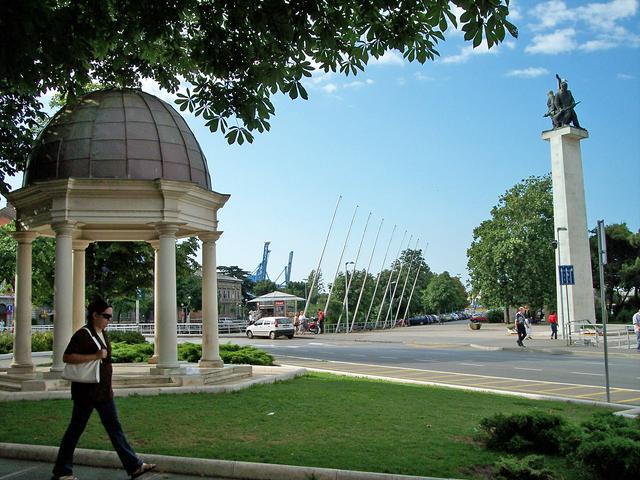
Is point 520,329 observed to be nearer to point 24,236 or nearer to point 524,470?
point 24,236

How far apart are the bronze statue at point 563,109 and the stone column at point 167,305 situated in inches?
1408

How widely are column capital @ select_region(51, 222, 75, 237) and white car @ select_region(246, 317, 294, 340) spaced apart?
3580 centimetres

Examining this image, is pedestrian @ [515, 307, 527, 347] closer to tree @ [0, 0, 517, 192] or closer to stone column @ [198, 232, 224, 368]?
stone column @ [198, 232, 224, 368]

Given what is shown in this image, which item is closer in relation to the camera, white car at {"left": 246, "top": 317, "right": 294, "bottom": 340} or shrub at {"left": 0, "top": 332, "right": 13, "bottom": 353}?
shrub at {"left": 0, "top": 332, "right": 13, "bottom": 353}

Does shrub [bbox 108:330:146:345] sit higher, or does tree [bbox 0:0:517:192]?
tree [bbox 0:0:517:192]

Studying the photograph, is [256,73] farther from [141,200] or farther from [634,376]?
[634,376]

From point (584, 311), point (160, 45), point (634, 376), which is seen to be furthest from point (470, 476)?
point (584, 311)

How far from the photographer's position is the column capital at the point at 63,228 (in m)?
13.4

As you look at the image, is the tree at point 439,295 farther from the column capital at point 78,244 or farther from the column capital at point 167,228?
the column capital at point 167,228

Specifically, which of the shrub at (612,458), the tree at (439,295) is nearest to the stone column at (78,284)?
the shrub at (612,458)

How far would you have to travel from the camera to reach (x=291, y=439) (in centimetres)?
849

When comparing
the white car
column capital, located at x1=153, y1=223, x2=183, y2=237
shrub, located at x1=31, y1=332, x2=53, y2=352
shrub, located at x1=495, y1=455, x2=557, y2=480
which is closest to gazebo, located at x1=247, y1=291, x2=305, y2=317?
the white car

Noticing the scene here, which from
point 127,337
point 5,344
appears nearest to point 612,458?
point 127,337

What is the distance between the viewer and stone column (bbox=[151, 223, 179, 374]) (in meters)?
13.6
